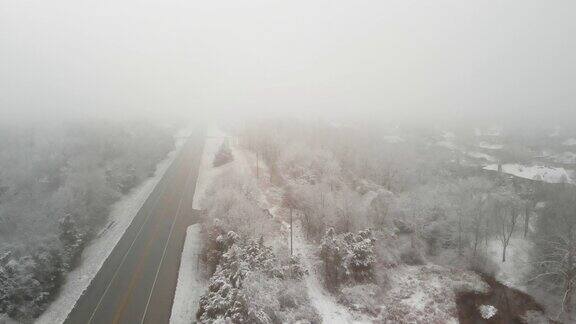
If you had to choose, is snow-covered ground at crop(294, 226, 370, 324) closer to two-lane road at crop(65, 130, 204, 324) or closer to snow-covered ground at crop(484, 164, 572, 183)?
two-lane road at crop(65, 130, 204, 324)

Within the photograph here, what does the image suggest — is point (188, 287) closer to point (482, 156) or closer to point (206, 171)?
point (206, 171)

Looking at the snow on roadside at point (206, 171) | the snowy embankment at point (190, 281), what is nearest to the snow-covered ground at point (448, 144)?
the snow on roadside at point (206, 171)

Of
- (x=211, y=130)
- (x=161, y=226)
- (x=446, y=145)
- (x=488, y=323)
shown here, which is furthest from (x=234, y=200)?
(x=211, y=130)

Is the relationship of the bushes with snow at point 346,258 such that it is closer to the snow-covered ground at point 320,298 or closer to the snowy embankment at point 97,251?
the snow-covered ground at point 320,298

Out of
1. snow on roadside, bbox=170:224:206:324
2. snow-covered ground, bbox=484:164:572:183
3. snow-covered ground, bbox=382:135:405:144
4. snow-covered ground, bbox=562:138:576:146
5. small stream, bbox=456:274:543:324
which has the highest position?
snow-covered ground, bbox=382:135:405:144

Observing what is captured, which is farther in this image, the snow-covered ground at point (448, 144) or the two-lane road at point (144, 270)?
the snow-covered ground at point (448, 144)

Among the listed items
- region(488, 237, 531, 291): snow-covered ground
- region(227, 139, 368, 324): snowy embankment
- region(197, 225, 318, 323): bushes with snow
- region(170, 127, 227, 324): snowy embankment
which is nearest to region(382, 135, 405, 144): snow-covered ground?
region(227, 139, 368, 324): snowy embankment

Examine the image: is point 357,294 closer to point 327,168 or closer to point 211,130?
point 327,168
